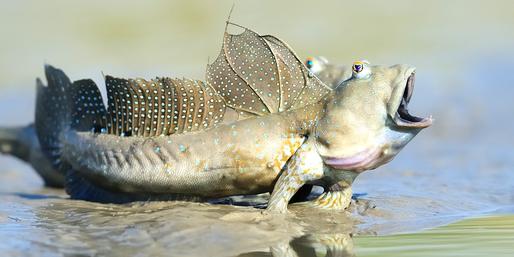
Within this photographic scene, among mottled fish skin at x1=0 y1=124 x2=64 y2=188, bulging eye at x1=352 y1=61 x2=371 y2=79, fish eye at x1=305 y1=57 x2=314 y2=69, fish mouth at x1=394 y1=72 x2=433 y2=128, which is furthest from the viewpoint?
mottled fish skin at x1=0 y1=124 x2=64 y2=188

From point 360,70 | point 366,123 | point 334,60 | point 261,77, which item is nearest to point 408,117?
point 366,123

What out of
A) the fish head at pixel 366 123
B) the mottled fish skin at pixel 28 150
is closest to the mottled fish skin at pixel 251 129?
the fish head at pixel 366 123

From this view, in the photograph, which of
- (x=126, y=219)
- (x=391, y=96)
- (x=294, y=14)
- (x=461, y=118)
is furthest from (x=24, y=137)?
(x=294, y=14)

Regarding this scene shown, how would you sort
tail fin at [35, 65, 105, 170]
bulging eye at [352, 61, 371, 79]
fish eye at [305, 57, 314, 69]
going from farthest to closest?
fish eye at [305, 57, 314, 69], tail fin at [35, 65, 105, 170], bulging eye at [352, 61, 371, 79]

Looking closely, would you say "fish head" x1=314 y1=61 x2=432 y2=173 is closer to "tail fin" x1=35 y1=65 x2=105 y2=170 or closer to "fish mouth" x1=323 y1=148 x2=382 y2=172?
"fish mouth" x1=323 y1=148 x2=382 y2=172

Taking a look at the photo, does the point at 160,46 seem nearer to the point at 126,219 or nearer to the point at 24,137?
the point at 24,137

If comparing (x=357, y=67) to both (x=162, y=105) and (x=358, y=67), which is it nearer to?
(x=358, y=67)

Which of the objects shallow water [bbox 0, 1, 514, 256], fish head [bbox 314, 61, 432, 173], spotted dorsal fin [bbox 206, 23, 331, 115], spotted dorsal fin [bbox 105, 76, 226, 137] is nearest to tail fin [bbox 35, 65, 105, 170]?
spotted dorsal fin [bbox 105, 76, 226, 137]
